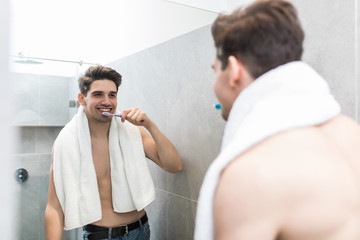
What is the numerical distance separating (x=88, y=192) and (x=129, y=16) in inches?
23.8

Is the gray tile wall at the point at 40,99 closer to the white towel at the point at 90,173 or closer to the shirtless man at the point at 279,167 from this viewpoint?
the white towel at the point at 90,173

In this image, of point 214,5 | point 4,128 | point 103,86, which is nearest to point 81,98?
point 103,86

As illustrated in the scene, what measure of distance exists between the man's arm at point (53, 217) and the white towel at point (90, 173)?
0.01m

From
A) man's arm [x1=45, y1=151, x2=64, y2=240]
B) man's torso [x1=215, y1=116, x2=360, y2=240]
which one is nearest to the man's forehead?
man's arm [x1=45, y1=151, x2=64, y2=240]

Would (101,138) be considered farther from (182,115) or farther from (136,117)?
(182,115)

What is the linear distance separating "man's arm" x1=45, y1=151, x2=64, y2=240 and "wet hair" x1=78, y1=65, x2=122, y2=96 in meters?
0.27

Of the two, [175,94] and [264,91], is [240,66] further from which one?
[175,94]

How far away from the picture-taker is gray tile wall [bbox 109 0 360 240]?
0.89 metres

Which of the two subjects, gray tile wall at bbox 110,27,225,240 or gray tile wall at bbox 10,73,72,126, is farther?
gray tile wall at bbox 110,27,225,240

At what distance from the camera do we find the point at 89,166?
87 centimetres

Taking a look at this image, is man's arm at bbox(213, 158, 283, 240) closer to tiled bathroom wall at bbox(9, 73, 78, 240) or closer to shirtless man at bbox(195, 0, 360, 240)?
shirtless man at bbox(195, 0, 360, 240)

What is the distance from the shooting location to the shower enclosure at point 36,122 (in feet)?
2.44

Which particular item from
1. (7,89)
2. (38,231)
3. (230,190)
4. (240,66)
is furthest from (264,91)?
(38,231)

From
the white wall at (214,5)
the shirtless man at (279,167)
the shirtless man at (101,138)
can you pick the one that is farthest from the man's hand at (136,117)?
the white wall at (214,5)
